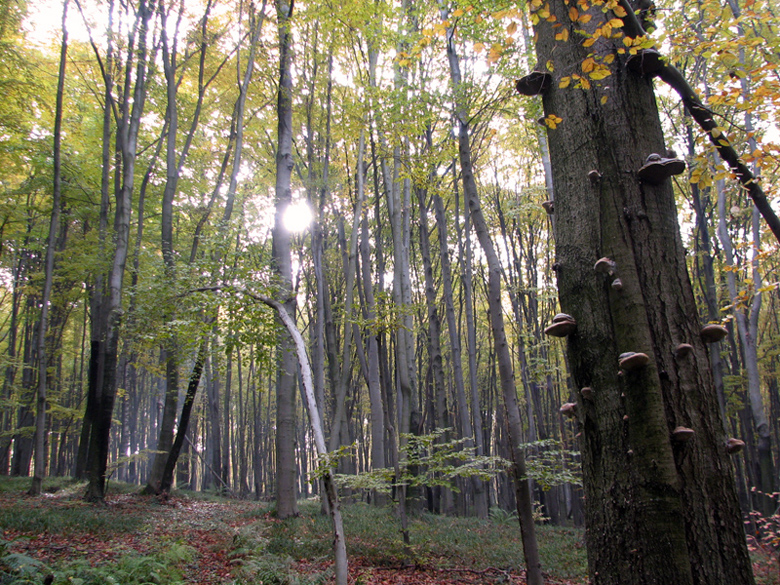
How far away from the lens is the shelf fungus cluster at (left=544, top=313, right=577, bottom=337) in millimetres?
2108

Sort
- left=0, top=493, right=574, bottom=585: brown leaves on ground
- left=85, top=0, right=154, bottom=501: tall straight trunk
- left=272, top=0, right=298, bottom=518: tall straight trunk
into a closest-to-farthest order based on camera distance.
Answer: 1. left=0, top=493, right=574, bottom=585: brown leaves on ground
2. left=272, top=0, right=298, bottom=518: tall straight trunk
3. left=85, top=0, right=154, bottom=501: tall straight trunk

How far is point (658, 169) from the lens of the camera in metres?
2.15

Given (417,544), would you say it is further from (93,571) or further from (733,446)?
(733,446)

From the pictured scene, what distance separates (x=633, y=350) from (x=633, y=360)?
0.12m

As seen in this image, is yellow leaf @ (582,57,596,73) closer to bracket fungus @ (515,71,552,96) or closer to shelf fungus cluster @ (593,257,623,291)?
bracket fungus @ (515,71,552,96)

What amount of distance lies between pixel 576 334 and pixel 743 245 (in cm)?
446

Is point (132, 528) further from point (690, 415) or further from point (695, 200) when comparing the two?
→ point (695, 200)

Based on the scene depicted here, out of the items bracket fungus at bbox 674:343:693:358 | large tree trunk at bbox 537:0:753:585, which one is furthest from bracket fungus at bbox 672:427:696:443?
bracket fungus at bbox 674:343:693:358

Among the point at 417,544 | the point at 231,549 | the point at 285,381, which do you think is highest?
the point at 285,381

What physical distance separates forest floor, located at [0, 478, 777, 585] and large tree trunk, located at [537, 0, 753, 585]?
4.44 m

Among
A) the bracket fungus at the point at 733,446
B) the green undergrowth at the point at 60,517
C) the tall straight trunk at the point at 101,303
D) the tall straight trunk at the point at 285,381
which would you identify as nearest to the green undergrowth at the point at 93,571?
the green undergrowth at the point at 60,517

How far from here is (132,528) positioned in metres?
7.76

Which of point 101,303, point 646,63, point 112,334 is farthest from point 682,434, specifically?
point 101,303

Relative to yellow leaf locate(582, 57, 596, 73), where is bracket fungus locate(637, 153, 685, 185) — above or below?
below
